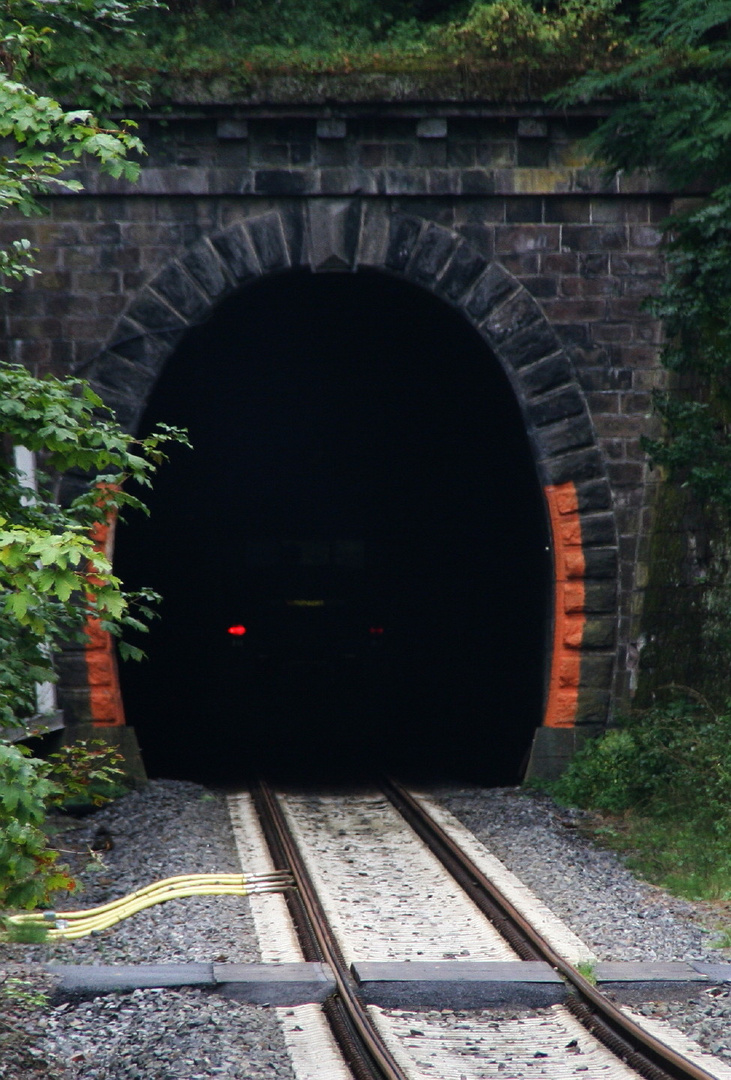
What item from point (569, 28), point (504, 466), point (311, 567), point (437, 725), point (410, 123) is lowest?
point (437, 725)

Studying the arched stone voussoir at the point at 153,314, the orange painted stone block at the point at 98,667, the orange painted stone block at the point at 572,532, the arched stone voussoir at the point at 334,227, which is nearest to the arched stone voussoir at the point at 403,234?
the arched stone voussoir at the point at 334,227

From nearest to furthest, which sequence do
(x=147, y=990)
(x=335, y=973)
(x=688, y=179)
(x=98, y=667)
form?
(x=147, y=990)
(x=335, y=973)
(x=688, y=179)
(x=98, y=667)

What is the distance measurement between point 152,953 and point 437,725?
494 inches

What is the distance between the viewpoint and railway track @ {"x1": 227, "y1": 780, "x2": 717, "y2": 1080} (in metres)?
5.64

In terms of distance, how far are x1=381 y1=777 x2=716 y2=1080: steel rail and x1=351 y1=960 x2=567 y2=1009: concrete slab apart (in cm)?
16

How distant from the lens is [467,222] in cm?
1239

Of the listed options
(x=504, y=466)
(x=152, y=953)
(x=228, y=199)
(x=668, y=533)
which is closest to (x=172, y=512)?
(x=504, y=466)

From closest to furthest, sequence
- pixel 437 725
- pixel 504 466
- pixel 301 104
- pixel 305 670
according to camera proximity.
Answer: pixel 301 104 < pixel 504 466 < pixel 305 670 < pixel 437 725

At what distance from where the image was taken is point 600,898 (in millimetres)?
8625

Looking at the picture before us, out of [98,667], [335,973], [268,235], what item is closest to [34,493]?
[335,973]

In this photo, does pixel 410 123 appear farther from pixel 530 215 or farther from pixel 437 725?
pixel 437 725

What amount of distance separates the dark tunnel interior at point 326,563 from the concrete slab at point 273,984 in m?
9.32

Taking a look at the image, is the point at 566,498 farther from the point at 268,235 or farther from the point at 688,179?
the point at 268,235

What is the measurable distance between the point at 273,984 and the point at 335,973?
1.36 ft
